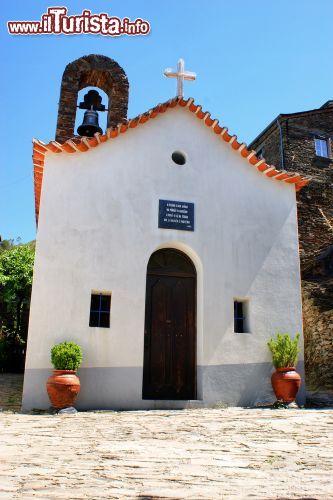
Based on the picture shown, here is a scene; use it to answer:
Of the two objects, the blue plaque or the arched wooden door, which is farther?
the blue plaque

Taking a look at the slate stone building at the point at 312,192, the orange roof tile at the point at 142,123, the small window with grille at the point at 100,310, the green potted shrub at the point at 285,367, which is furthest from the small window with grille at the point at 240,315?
the slate stone building at the point at 312,192

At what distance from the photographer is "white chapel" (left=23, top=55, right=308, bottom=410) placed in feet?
28.2

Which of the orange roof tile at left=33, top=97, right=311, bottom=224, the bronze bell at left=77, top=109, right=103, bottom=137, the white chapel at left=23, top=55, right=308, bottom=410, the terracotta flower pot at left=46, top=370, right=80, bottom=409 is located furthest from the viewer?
the bronze bell at left=77, top=109, right=103, bottom=137

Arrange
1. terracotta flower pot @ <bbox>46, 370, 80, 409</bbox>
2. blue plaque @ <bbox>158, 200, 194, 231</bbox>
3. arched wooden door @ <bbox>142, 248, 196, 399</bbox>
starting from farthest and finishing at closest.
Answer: blue plaque @ <bbox>158, 200, 194, 231</bbox>
arched wooden door @ <bbox>142, 248, 196, 399</bbox>
terracotta flower pot @ <bbox>46, 370, 80, 409</bbox>

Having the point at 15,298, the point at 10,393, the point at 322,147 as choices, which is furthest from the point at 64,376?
the point at 322,147

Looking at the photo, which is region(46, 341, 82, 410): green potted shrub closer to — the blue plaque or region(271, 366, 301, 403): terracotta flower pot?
the blue plaque

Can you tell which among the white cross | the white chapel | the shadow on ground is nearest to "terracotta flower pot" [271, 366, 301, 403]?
the white chapel

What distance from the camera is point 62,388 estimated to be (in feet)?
25.3

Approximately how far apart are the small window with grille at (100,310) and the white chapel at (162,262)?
19mm

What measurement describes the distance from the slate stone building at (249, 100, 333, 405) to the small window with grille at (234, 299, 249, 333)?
3297mm

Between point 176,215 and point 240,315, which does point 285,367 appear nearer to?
point 240,315

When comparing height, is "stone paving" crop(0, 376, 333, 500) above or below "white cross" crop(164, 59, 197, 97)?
below

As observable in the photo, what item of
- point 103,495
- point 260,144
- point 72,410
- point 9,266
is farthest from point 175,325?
point 260,144

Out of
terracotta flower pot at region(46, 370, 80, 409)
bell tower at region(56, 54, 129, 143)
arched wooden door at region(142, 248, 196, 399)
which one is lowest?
terracotta flower pot at region(46, 370, 80, 409)
